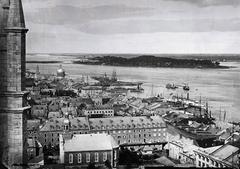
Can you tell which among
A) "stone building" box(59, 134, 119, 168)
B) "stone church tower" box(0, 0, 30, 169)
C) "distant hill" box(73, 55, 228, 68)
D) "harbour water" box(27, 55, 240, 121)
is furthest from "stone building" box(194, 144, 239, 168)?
"stone church tower" box(0, 0, 30, 169)

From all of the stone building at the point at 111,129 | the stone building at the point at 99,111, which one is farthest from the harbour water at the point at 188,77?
the stone building at the point at 99,111

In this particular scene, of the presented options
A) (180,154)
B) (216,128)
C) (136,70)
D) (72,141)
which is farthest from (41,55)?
(216,128)

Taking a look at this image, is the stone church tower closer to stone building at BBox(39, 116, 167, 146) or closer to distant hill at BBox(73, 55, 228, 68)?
distant hill at BBox(73, 55, 228, 68)

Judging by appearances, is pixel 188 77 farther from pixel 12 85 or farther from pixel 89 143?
pixel 12 85

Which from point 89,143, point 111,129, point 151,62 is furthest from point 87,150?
point 111,129

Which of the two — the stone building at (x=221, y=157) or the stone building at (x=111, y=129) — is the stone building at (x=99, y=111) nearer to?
the stone building at (x=111, y=129)

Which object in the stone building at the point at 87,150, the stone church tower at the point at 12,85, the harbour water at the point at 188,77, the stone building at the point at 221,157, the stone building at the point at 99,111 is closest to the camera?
the stone church tower at the point at 12,85
